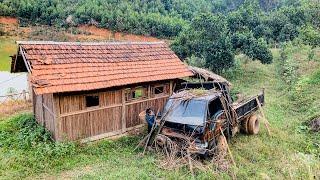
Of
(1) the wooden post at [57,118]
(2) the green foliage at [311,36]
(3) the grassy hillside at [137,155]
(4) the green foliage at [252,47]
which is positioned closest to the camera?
(3) the grassy hillside at [137,155]

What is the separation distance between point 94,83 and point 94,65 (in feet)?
3.77

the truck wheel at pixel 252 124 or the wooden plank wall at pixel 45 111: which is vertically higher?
the wooden plank wall at pixel 45 111

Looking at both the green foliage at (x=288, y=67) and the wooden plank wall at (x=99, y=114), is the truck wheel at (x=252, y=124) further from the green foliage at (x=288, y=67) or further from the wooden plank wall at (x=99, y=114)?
the green foliage at (x=288, y=67)

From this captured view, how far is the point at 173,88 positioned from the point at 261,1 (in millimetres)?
68766

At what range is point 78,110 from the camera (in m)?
13.0

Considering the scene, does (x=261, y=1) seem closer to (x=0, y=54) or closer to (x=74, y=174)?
(x=0, y=54)

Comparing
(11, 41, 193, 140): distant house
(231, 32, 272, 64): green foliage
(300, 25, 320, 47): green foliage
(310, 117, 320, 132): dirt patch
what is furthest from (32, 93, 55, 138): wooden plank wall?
(300, 25, 320, 47): green foliage

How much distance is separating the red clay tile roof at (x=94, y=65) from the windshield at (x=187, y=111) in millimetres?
2230

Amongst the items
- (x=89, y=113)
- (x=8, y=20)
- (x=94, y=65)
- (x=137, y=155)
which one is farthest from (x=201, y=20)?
(x=8, y=20)

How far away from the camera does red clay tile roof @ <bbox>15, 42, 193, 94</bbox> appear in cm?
1210

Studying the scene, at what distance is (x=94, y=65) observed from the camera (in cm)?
1366

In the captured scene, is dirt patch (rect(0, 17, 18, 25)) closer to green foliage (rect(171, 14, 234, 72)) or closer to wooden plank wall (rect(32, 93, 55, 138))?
green foliage (rect(171, 14, 234, 72))

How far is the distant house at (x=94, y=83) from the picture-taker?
1234 centimetres

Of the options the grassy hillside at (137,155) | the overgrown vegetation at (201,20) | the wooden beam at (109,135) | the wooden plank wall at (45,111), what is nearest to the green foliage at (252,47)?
the overgrown vegetation at (201,20)
